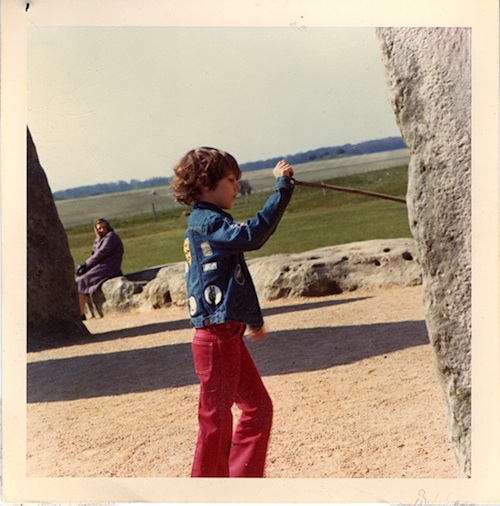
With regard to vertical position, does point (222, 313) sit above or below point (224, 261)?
below

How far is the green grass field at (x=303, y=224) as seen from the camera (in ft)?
32.6

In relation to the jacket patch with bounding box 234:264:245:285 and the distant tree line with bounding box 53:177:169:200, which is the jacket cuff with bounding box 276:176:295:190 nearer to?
the jacket patch with bounding box 234:264:245:285

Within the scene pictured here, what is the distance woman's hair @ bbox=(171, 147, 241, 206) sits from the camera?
3.53 m

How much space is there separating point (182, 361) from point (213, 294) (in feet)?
9.44

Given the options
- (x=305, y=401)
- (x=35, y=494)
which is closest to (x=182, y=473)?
(x=35, y=494)

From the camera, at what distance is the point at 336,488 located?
153 inches

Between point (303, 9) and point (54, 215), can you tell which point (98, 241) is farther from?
point (303, 9)

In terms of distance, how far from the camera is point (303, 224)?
11.0 metres

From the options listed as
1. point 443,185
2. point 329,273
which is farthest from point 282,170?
point 329,273

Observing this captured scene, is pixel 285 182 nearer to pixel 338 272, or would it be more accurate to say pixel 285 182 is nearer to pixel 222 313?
pixel 222 313

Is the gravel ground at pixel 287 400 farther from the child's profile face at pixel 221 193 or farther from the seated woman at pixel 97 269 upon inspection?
the seated woman at pixel 97 269

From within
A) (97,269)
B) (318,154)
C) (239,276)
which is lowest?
(97,269)

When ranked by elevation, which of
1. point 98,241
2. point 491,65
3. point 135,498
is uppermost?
point 491,65

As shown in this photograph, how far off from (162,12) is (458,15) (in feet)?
4.31
